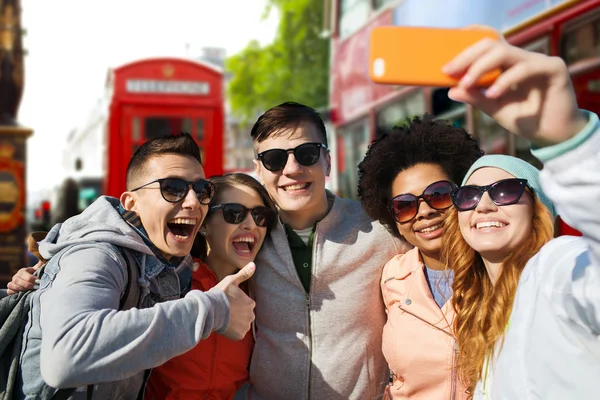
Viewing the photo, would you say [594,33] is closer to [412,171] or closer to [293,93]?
[412,171]

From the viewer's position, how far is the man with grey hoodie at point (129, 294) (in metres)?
1.71

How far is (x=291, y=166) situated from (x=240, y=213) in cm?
31

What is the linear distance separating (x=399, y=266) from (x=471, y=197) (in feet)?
2.31

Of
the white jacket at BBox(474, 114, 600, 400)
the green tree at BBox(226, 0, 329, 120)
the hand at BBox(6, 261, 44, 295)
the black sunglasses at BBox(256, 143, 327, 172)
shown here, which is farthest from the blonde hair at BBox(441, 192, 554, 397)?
the green tree at BBox(226, 0, 329, 120)

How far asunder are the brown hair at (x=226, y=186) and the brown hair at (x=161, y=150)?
1.08 feet

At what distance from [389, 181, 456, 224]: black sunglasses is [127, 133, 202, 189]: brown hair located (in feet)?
2.91

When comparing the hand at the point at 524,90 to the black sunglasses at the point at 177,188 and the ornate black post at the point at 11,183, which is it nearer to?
the black sunglasses at the point at 177,188

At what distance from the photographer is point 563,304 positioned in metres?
1.23

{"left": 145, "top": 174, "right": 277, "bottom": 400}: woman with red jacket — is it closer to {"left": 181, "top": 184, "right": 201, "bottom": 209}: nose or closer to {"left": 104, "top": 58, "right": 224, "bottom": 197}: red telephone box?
{"left": 181, "top": 184, "right": 201, "bottom": 209}: nose

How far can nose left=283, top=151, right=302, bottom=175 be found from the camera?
9.35 ft

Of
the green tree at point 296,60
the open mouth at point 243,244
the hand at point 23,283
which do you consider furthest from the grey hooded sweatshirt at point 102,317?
the green tree at point 296,60

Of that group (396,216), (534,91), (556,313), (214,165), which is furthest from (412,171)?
(214,165)

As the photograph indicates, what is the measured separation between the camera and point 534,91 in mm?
1016

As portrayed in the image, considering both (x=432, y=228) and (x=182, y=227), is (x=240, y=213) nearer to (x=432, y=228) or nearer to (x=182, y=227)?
(x=182, y=227)
